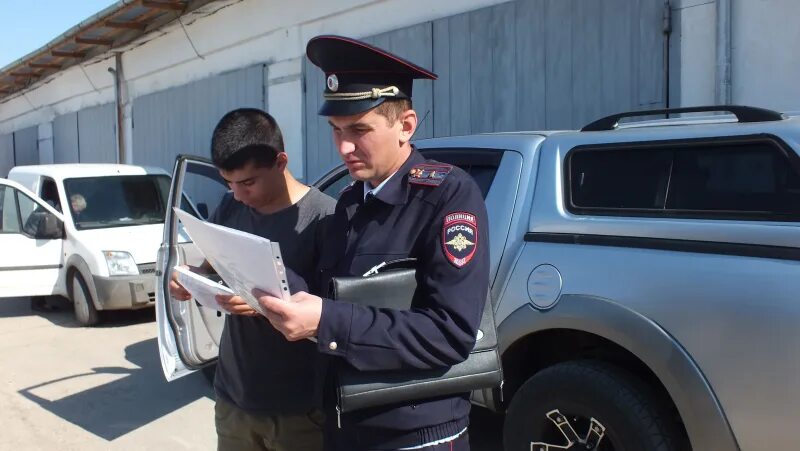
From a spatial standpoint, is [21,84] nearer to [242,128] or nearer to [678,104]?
[678,104]

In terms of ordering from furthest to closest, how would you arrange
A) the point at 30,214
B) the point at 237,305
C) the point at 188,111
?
the point at 188,111
the point at 30,214
the point at 237,305

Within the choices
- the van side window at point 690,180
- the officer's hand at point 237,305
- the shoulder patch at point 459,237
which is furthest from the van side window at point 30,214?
the shoulder patch at point 459,237

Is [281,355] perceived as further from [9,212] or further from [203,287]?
[9,212]

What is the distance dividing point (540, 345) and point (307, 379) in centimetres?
135

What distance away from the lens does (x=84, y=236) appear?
709cm

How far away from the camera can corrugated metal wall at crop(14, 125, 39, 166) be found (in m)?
19.2

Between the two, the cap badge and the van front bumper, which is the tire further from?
the van front bumper

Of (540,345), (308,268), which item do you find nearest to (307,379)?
(308,268)

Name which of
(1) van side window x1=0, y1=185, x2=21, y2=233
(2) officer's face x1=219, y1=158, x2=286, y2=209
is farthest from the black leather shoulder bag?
(1) van side window x1=0, y1=185, x2=21, y2=233

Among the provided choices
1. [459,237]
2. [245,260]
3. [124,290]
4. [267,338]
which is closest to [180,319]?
[267,338]

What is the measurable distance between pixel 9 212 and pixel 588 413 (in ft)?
23.1

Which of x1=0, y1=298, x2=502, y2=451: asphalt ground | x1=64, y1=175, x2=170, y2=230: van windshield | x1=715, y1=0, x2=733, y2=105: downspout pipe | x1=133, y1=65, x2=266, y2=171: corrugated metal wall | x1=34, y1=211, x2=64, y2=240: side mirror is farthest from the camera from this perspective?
x1=133, y1=65, x2=266, y2=171: corrugated metal wall

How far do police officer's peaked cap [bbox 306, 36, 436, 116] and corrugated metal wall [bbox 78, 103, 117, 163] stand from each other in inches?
565

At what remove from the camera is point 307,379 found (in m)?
2.12
